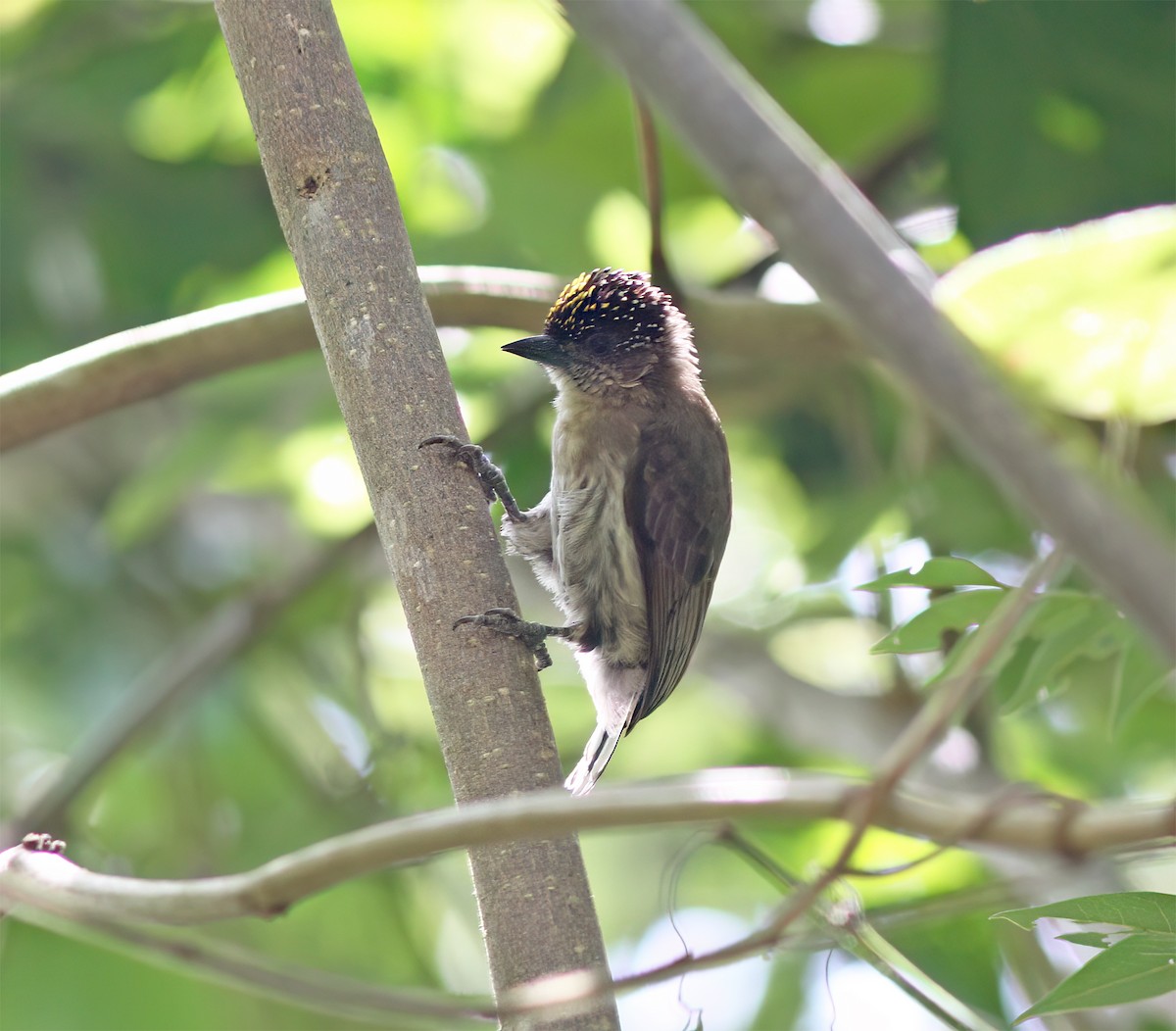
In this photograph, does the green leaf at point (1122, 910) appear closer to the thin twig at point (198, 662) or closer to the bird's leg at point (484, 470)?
the bird's leg at point (484, 470)

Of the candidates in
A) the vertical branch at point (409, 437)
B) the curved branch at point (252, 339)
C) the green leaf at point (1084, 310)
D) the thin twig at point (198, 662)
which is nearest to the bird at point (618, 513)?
the curved branch at point (252, 339)

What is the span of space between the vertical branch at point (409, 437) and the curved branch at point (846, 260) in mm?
1020

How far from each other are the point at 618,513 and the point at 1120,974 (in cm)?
183

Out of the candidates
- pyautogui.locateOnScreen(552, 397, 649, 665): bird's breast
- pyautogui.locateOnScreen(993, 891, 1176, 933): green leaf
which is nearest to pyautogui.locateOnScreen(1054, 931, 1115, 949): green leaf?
pyautogui.locateOnScreen(993, 891, 1176, 933): green leaf

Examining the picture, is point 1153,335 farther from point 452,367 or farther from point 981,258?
point 452,367

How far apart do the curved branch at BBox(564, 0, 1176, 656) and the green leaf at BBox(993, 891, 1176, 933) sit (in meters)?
0.81

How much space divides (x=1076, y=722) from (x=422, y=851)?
358 centimetres

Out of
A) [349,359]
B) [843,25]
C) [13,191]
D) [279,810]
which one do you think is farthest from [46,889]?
[13,191]

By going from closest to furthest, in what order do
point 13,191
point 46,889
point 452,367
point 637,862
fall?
point 46,889, point 452,367, point 13,191, point 637,862

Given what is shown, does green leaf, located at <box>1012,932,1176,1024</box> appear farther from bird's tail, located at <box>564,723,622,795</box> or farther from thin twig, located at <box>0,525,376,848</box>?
thin twig, located at <box>0,525,376,848</box>

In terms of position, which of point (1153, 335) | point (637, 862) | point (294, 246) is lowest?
point (1153, 335)

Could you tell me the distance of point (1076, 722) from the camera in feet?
Answer: 13.6

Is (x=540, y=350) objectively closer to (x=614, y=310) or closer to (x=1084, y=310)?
(x=614, y=310)

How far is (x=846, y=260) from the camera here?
2.64ft
